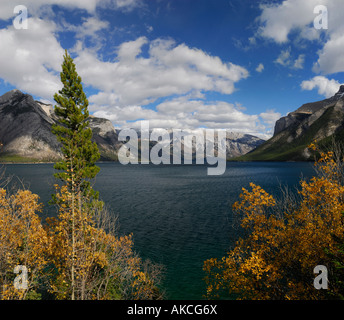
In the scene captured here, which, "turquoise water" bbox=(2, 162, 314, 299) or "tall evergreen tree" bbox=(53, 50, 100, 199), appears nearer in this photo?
"turquoise water" bbox=(2, 162, 314, 299)

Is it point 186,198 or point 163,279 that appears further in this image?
point 186,198

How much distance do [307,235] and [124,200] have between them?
79797 millimetres

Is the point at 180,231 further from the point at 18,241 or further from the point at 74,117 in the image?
the point at 18,241

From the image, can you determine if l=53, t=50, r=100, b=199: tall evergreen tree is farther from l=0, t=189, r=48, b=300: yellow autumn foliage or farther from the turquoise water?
l=0, t=189, r=48, b=300: yellow autumn foliage

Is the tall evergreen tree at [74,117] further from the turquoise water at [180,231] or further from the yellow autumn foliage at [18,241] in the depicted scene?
the yellow autumn foliage at [18,241]

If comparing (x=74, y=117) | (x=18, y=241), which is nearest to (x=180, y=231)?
(x=74, y=117)

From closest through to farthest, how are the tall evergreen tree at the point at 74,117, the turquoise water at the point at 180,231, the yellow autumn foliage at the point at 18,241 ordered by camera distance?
the yellow autumn foliage at the point at 18,241
the turquoise water at the point at 180,231
the tall evergreen tree at the point at 74,117

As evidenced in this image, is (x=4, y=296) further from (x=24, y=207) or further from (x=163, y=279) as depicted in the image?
(x=163, y=279)

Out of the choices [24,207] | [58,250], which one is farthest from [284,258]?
[24,207]

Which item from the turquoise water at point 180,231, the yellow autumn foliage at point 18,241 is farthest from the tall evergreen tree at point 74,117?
the yellow autumn foliage at point 18,241

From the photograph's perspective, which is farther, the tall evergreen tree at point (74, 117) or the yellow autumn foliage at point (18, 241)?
the tall evergreen tree at point (74, 117)

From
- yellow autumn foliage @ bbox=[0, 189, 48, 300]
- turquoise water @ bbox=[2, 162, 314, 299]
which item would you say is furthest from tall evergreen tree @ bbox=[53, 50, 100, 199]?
yellow autumn foliage @ bbox=[0, 189, 48, 300]
